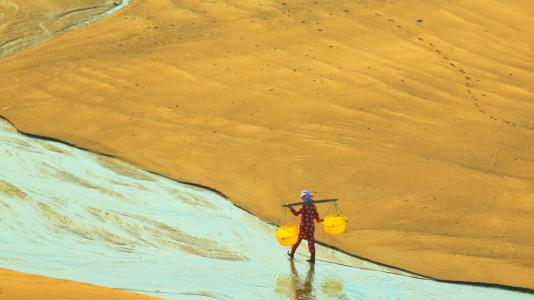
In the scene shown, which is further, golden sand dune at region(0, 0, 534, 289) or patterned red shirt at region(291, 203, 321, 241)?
golden sand dune at region(0, 0, 534, 289)

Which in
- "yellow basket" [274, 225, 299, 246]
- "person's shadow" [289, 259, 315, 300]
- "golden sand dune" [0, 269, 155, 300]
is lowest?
"golden sand dune" [0, 269, 155, 300]

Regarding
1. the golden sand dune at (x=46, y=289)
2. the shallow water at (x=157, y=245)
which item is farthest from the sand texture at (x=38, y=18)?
the golden sand dune at (x=46, y=289)

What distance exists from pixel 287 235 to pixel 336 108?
5231 millimetres

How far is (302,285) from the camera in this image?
1012cm

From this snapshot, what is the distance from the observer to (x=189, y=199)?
12.5 metres

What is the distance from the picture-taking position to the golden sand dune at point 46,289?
7.80m

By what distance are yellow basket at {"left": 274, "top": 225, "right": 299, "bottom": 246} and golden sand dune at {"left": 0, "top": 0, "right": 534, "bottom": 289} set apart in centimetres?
87

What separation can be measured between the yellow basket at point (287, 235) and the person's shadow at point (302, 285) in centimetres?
29

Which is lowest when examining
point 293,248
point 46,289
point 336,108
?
point 46,289

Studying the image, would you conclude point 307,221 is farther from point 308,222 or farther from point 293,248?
point 293,248

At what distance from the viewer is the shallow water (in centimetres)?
987

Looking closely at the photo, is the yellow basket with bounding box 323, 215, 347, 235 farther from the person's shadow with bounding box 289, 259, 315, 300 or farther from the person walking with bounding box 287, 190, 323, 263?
the person's shadow with bounding box 289, 259, 315, 300

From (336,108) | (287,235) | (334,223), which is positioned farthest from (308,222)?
(336,108)

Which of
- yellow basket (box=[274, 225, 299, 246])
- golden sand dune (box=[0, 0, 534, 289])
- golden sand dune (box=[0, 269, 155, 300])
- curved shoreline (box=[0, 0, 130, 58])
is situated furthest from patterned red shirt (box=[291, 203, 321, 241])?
curved shoreline (box=[0, 0, 130, 58])
